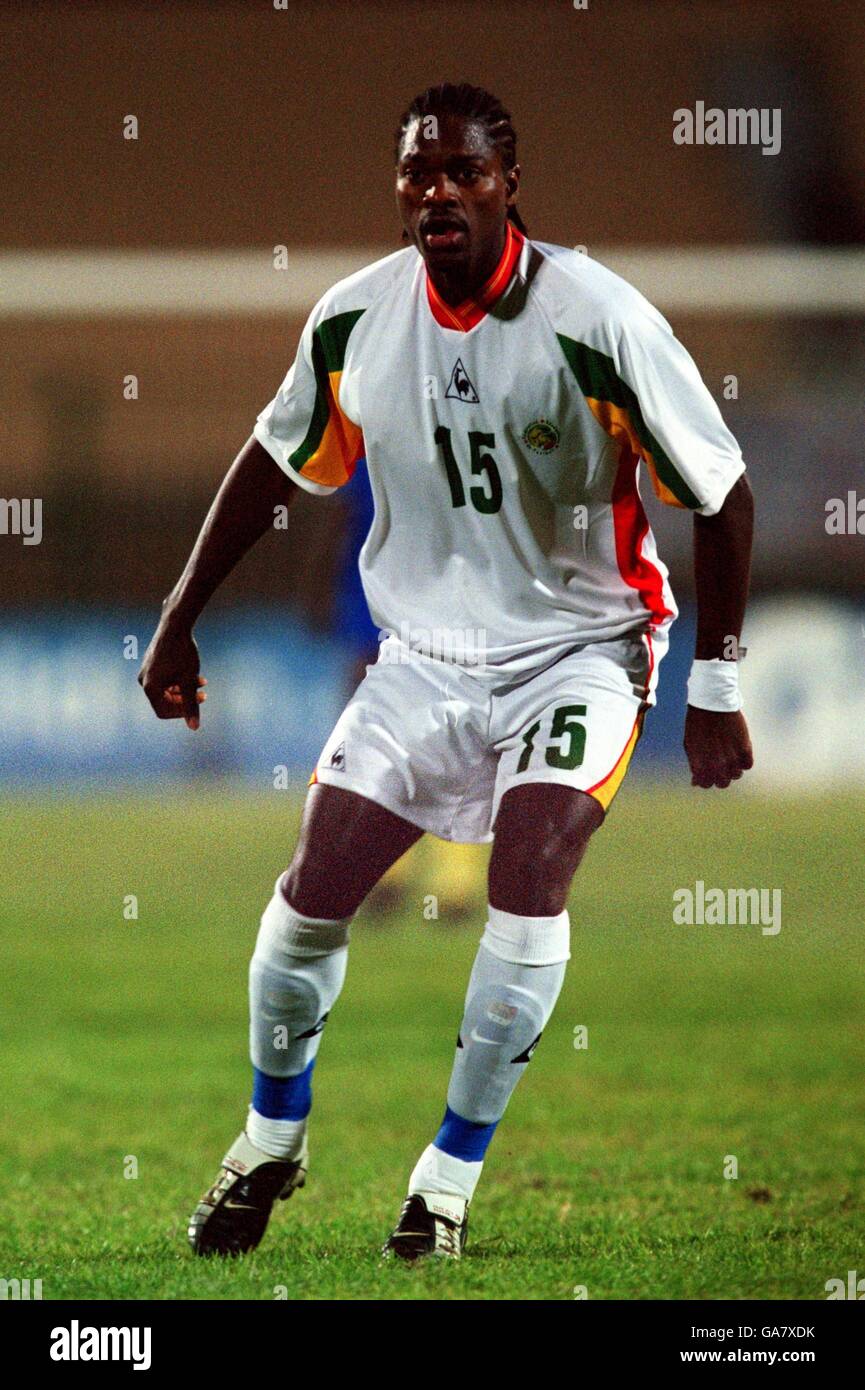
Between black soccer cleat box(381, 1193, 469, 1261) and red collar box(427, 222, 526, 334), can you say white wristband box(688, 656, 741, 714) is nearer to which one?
red collar box(427, 222, 526, 334)

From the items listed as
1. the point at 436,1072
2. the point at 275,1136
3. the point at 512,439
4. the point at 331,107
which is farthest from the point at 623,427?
the point at 331,107

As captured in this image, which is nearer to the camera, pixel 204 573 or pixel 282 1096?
pixel 282 1096

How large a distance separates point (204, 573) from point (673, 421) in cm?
93

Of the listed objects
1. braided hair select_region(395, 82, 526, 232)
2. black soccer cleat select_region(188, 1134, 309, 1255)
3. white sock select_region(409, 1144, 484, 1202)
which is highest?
braided hair select_region(395, 82, 526, 232)

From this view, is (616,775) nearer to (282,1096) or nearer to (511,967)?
(511,967)

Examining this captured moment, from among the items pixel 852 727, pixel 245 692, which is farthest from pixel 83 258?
pixel 852 727

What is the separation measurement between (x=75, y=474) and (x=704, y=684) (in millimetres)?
9434

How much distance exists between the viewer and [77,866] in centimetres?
952

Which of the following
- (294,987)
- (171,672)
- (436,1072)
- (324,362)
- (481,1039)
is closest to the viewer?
(481,1039)

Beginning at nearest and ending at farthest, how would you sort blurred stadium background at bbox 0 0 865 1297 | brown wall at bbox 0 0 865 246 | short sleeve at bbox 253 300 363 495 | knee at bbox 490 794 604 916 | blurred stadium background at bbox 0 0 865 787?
knee at bbox 490 794 604 916
short sleeve at bbox 253 300 363 495
blurred stadium background at bbox 0 0 865 1297
blurred stadium background at bbox 0 0 865 787
brown wall at bbox 0 0 865 246

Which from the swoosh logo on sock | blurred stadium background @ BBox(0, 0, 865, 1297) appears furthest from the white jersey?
blurred stadium background @ BBox(0, 0, 865, 1297)

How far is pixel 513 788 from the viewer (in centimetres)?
→ 319

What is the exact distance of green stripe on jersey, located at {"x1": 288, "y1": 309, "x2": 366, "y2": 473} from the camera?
11.1 feet

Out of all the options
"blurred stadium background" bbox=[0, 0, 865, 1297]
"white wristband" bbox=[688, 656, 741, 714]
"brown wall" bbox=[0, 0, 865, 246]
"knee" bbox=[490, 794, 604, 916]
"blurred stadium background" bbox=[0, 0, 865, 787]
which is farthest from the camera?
"brown wall" bbox=[0, 0, 865, 246]
